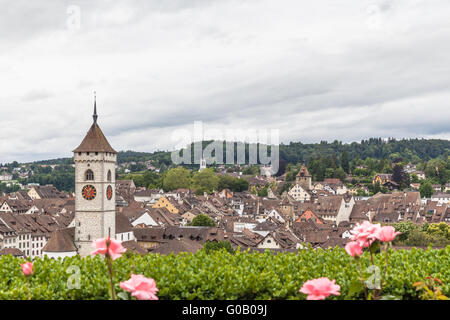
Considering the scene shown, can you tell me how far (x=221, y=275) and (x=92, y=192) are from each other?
44.1 metres

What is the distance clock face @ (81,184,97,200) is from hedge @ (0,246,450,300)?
4160 centimetres

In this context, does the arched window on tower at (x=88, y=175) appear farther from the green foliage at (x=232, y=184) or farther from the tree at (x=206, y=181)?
the green foliage at (x=232, y=184)

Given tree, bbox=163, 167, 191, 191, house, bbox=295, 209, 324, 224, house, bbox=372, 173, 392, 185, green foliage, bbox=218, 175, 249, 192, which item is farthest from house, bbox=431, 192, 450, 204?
tree, bbox=163, 167, 191, 191

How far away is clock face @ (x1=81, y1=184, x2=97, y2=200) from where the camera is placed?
51188 mm

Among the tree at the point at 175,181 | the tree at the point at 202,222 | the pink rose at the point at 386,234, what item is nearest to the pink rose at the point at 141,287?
the pink rose at the point at 386,234

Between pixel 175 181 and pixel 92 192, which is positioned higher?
pixel 92 192

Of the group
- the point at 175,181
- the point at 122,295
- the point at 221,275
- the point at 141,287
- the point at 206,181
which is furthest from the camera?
the point at 175,181

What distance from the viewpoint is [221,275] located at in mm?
8734

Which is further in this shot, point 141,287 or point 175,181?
point 175,181

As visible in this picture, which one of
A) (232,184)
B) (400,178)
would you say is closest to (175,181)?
(232,184)

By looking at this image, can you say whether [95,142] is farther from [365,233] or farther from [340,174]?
[340,174]

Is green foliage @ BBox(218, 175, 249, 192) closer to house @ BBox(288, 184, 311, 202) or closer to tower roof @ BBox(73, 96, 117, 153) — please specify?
house @ BBox(288, 184, 311, 202)
